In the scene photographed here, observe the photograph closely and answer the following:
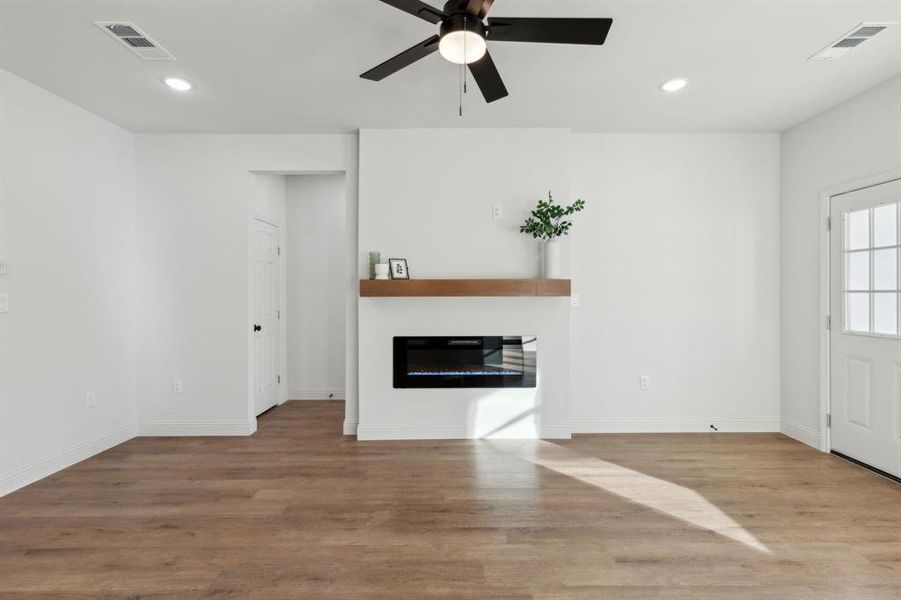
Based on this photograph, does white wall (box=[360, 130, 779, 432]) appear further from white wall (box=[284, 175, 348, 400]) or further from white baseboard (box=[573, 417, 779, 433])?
white wall (box=[284, 175, 348, 400])

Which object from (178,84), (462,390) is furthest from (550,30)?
(462,390)

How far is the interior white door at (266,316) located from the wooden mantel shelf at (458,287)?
1.55 metres

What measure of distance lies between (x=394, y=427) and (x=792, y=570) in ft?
8.99

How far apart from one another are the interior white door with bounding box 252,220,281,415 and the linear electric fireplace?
167cm

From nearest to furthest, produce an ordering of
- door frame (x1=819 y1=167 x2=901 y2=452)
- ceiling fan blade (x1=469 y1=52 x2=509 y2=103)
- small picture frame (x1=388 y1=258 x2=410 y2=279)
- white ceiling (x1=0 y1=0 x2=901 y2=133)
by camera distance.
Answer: ceiling fan blade (x1=469 y1=52 x2=509 y2=103)
white ceiling (x1=0 y1=0 x2=901 y2=133)
door frame (x1=819 y1=167 x2=901 y2=452)
small picture frame (x1=388 y1=258 x2=410 y2=279)

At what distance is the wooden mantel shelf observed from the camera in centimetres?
367

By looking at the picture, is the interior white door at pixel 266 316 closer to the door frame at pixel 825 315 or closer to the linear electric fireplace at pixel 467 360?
the linear electric fireplace at pixel 467 360

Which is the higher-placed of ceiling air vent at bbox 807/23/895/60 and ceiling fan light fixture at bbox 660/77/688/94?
ceiling fan light fixture at bbox 660/77/688/94

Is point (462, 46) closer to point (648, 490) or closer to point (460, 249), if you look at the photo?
point (460, 249)

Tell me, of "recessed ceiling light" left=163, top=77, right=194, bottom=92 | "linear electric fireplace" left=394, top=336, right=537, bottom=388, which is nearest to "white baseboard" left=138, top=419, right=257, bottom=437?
"linear electric fireplace" left=394, top=336, right=537, bottom=388

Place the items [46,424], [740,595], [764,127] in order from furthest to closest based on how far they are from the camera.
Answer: [764,127] < [46,424] < [740,595]

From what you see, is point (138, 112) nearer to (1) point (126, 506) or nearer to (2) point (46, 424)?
(2) point (46, 424)

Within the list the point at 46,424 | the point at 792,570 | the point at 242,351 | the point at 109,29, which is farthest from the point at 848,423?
the point at 46,424

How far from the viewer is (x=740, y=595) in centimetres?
189
